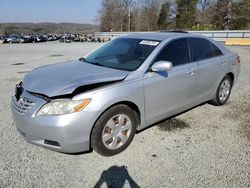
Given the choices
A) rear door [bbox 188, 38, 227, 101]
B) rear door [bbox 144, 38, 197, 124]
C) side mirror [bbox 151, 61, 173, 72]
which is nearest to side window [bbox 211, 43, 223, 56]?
rear door [bbox 188, 38, 227, 101]

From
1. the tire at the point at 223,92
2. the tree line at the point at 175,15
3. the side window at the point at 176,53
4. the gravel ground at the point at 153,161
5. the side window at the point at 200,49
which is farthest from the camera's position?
the tree line at the point at 175,15

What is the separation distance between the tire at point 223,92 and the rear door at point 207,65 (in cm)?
22

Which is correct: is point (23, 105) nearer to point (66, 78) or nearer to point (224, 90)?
point (66, 78)

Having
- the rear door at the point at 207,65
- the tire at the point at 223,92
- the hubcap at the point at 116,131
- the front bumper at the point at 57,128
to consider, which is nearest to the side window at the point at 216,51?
the rear door at the point at 207,65

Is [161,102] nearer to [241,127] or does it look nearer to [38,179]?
[241,127]

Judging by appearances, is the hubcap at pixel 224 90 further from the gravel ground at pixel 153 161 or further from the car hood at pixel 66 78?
the car hood at pixel 66 78

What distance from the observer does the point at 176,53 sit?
3822mm

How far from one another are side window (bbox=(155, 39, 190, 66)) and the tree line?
118ft

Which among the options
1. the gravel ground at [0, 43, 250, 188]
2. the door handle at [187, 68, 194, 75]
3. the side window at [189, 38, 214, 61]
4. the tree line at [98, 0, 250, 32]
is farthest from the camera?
the tree line at [98, 0, 250, 32]

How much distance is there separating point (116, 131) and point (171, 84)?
1.16 meters

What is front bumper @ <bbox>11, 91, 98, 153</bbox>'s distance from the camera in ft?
8.75

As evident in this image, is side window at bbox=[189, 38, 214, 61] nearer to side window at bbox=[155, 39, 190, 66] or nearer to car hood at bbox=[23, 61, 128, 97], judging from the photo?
side window at bbox=[155, 39, 190, 66]

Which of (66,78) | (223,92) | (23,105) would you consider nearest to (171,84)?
(66,78)

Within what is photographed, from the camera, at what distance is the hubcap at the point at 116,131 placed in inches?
118
